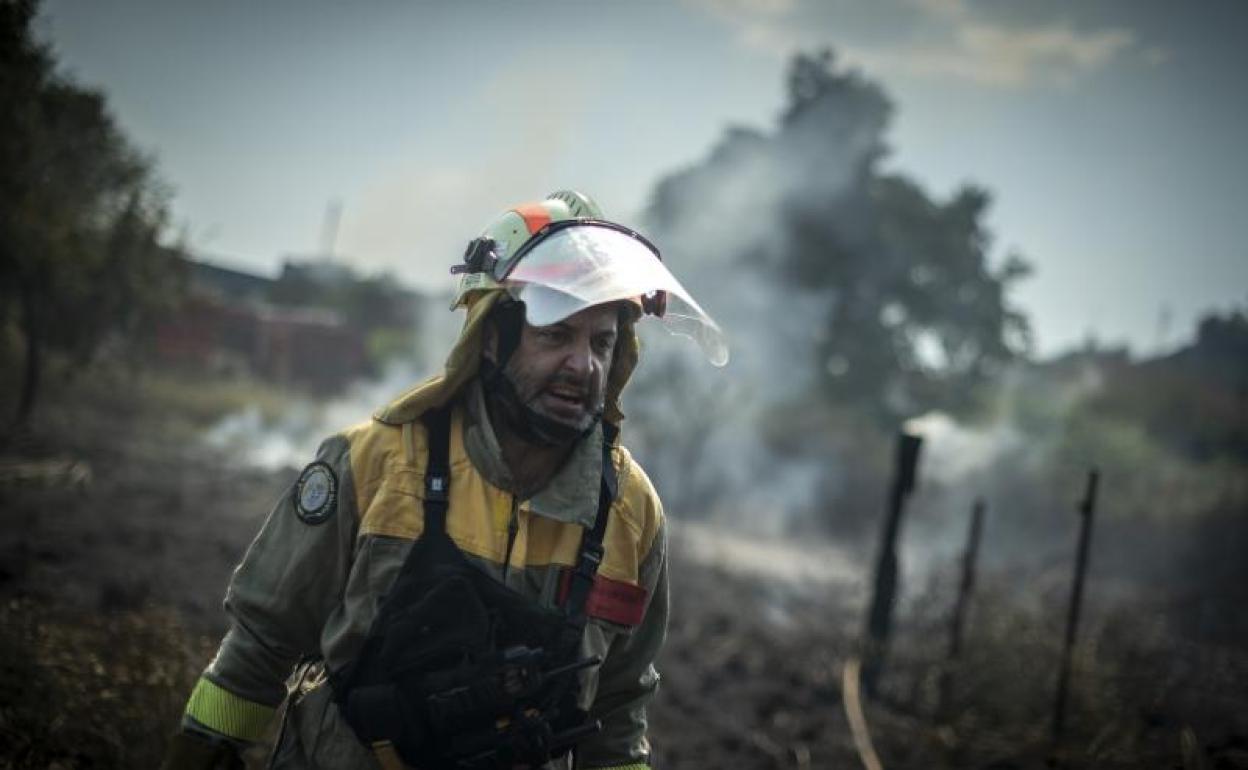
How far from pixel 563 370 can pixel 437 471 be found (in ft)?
1.29

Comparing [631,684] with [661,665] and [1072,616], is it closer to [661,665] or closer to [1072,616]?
[1072,616]

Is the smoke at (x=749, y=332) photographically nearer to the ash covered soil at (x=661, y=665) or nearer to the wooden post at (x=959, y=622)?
the ash covered soil at (x=661, y=665)

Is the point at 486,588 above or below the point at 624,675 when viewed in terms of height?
above

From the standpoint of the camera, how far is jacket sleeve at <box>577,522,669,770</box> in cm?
232

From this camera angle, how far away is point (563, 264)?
2.19 metres

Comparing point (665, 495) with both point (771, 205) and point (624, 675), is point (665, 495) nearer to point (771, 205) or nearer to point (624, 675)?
point (771, 205)

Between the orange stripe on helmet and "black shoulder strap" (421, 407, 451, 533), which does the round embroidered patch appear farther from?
the orange stripe on helmet

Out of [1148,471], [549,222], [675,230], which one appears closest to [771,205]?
[675,230]

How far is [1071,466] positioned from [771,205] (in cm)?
1187

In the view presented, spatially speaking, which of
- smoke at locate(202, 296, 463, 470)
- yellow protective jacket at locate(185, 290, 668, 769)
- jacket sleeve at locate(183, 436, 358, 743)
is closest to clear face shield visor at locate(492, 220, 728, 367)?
yellow protective jacket at locate(185, 290, 668, 769)

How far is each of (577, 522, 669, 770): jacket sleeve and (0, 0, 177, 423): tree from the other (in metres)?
10.5

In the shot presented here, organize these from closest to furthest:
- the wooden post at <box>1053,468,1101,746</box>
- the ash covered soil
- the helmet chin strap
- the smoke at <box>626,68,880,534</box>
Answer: the helmet chin strap < the ash covered soil < the wooden post at <box>1053,468,1101,746</box> < the smoke at <box>626,68,880,534</box>

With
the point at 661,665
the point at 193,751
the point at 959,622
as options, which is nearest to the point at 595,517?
the point at 193,751

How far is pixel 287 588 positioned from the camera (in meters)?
1.99
